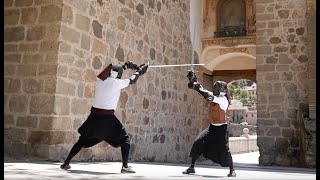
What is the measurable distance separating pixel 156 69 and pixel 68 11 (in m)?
3.25

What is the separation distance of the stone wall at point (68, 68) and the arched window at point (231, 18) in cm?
441

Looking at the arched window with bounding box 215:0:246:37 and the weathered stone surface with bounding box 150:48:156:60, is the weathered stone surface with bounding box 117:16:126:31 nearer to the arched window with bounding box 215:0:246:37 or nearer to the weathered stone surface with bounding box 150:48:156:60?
the weathered stone surface with bounding box 150:48:156:60

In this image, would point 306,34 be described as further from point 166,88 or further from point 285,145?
point 166,88

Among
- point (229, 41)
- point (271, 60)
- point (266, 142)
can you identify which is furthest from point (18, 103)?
point (229, 41)

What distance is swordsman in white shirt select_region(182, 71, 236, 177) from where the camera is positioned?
5020 millimetres

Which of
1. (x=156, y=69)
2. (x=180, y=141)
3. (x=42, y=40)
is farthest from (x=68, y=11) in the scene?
(x=180, y=141)

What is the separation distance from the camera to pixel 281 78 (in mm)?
8953

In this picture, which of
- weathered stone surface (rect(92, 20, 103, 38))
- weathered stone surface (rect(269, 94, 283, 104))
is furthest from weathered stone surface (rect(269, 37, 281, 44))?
weathered stone surface (rect(92, 20, 103, 38))

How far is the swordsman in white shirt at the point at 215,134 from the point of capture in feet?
16.5

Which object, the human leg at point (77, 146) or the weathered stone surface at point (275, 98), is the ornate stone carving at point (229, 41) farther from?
the human leg at point (77, 146)

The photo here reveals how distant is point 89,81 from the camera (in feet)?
21.4

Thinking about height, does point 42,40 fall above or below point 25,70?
above

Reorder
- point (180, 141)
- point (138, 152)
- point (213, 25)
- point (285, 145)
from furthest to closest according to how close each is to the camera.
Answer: point (213, 25), point (180, 141), point (285, 145), point (138, 152)

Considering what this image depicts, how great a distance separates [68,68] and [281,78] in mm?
5068
